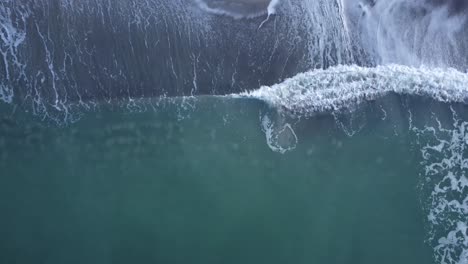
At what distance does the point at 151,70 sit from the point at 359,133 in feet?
10.8

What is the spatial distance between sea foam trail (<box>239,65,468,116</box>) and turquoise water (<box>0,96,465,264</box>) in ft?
0.51

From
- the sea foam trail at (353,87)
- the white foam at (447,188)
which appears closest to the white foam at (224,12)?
the sea foam trail at (353,87)

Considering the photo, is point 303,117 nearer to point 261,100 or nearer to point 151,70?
point 261,100

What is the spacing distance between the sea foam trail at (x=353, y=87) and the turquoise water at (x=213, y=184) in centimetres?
15

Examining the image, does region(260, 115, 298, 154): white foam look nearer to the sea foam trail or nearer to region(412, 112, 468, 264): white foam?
the sea foam trail

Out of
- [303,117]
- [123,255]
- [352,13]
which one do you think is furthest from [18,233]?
[352,13]

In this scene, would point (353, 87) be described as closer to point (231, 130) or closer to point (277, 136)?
point (277, 136)

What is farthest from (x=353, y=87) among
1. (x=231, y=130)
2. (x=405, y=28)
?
(x=231, y=130)

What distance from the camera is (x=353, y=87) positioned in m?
8.38

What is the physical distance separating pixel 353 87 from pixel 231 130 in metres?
1.97

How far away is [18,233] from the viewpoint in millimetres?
7793

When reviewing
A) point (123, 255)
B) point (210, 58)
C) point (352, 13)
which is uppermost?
point (352, 13)

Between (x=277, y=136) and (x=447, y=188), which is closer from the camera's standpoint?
(x=277, y=136)

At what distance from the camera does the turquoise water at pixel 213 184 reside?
7.89m
